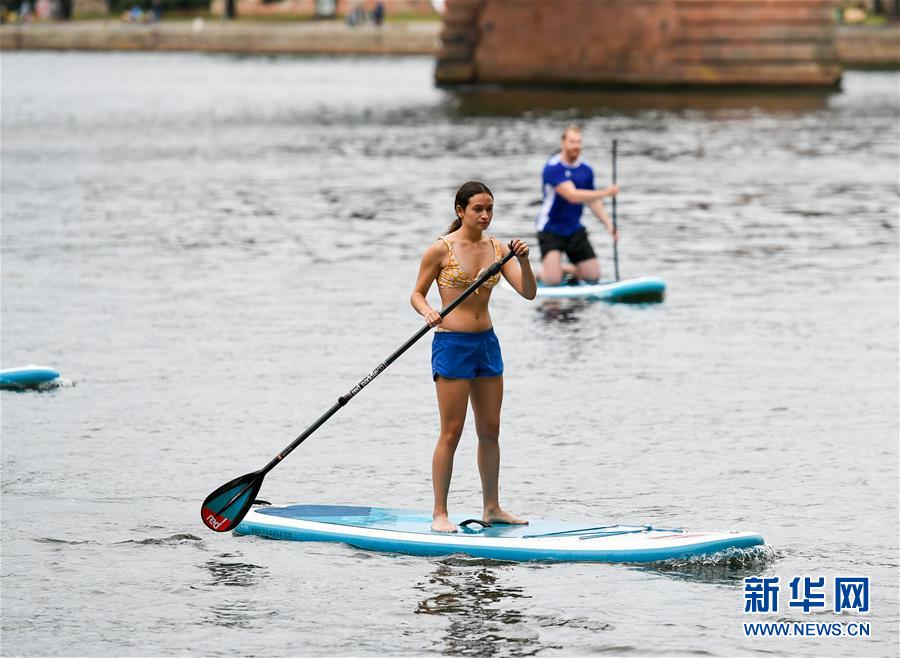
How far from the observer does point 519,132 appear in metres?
47.7

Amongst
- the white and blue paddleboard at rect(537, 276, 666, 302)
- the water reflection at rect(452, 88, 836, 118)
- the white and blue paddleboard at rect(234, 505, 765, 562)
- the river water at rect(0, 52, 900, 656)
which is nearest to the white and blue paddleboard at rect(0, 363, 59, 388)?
the river water at rect(0, 52, 900, 656)

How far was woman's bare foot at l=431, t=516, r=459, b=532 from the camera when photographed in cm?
1020

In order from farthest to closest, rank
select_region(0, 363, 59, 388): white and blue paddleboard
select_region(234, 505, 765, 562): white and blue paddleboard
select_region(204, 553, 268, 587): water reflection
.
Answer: select_region(0, 363, 59, 388): white and blue paddleboard
select_region(234, 505, 765, 562): white and blue paddleboard
select_region(204, 553, 268, 587): water reflection

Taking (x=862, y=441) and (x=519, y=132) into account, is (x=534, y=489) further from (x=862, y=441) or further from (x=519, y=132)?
(x=519, y=132)

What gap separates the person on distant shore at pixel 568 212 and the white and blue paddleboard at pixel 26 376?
19.1 ft

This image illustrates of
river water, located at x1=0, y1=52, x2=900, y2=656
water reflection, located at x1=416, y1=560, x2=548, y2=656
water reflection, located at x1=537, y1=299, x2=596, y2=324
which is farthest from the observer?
water reflection, located at x1=537, y1=299, x2=596, y2=324

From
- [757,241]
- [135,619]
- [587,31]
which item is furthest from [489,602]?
[587,31]

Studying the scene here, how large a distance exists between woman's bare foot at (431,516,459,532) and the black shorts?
9.20m

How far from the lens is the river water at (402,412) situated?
9.24 m

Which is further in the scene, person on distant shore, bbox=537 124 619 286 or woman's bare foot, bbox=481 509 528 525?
person on distant shore, bbox=537 124 619 286

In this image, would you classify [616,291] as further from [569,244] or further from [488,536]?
[488,536]

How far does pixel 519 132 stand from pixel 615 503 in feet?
121

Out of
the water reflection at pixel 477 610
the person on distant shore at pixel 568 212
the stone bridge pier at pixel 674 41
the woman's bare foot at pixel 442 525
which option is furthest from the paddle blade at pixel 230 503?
the stone bridge pier at pixel 674 41

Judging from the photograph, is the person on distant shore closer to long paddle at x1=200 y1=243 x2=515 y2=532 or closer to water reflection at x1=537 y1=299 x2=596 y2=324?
water reflection at x1=537 y1=299 x2=596 y2=324
